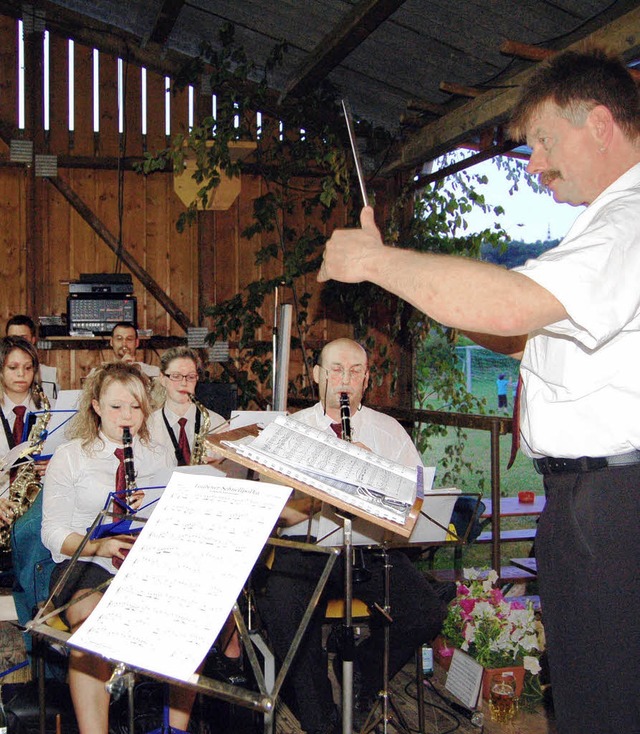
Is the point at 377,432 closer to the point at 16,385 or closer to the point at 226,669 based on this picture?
the point at 226,669

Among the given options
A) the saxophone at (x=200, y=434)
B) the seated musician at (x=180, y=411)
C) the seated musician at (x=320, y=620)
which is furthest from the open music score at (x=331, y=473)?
the seated musician at (x=180, y=411)

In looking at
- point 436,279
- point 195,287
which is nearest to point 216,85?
point 195,287

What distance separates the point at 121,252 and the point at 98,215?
0.41 m

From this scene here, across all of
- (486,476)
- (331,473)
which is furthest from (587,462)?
(486,476)

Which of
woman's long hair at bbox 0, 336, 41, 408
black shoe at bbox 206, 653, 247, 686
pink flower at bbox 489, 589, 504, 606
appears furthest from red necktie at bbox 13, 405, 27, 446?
pink flower at bbox 489, 589, 504, 606

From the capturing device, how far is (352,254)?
1340 millimetres

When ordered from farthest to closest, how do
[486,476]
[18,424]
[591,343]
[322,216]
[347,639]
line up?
1. [486,476]
2. [322,216]
3. [18,424]
4. [347,639]
5. [591,343]

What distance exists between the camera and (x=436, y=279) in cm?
122

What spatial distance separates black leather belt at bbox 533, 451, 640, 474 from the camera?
137cm

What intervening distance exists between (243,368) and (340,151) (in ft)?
7.76

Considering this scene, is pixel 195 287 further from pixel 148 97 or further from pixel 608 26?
pixel 608 26

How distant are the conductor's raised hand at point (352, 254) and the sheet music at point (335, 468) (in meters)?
0.42

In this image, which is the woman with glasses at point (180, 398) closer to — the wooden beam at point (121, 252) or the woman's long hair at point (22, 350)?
the woman's long hair at point (22, 350)

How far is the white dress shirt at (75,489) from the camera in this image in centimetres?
288
